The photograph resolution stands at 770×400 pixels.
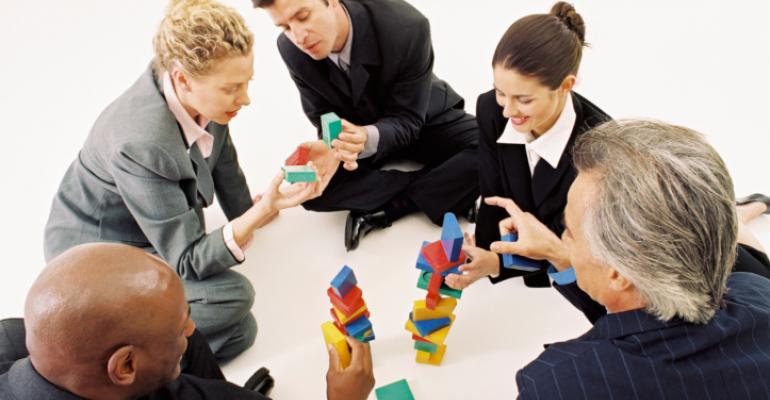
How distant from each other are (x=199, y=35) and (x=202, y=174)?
61 centimetres

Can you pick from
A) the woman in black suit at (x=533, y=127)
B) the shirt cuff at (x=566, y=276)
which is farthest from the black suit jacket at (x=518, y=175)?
the shirt cuff at (x=566, y=276)

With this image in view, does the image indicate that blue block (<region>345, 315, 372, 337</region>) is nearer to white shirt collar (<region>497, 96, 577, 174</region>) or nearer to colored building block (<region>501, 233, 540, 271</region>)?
colored building block (<region>501, 233, 540, 271</region>)

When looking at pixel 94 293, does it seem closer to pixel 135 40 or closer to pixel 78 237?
pixel 78 237

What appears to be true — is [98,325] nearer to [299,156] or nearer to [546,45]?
[299,156]

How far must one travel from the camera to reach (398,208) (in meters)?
2.91

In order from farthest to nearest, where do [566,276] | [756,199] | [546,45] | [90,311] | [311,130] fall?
[311,130], [756,199], [546,45], [566,276], [90,311]

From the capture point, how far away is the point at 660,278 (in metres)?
1.26

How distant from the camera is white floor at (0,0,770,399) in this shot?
238cm

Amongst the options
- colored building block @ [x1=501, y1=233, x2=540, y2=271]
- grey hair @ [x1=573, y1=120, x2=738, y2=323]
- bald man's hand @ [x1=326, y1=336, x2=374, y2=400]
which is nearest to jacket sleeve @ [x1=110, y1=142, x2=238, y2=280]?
bald man's hand @ [x1=326, y1=336, x2=374, y2=400]

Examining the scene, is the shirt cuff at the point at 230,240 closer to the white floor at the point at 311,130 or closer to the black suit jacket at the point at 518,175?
the white floor at the point at 311,130

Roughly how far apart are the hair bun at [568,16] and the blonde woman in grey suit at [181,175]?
104cm

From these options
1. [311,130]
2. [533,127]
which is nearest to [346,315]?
[533,127]

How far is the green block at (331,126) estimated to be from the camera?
7.31 ft

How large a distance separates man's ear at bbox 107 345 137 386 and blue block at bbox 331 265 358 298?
733 millimetres
